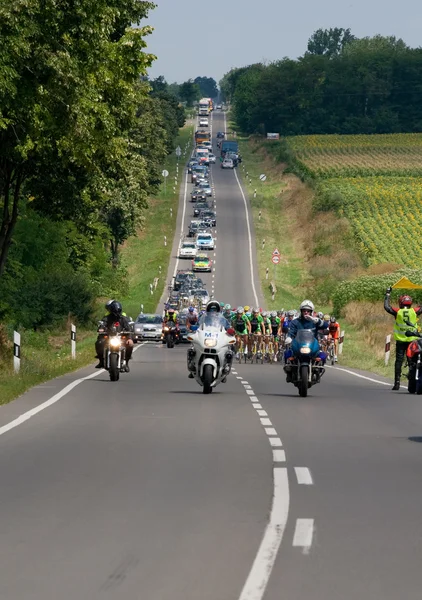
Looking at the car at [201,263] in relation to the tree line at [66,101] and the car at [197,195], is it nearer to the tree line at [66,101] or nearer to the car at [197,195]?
the car at [197,195]

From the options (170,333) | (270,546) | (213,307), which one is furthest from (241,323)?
(270,546)

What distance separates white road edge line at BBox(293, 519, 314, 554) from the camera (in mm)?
8719

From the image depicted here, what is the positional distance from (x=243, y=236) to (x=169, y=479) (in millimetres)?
103335

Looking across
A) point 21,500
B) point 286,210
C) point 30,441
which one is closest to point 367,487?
point 21,500

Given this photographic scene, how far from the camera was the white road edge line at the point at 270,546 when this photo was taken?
7.33m

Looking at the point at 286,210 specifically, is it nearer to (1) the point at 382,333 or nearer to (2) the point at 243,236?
(2) the point at 243,236

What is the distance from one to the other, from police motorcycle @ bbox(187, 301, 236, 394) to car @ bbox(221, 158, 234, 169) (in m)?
138

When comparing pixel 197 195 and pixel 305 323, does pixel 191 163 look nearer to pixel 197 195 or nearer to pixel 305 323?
pixel 197 195

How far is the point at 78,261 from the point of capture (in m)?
71.4

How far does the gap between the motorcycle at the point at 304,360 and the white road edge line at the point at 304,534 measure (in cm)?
1460

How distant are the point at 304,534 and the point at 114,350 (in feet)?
60.4

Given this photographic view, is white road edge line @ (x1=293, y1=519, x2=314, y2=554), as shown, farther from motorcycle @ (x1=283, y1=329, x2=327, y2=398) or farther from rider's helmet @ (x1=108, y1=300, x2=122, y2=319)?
rider's helmet @ (x1=108, y1=300, x2=122, y2=319)

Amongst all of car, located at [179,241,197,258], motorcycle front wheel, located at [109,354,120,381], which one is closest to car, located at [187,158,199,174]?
car, located at [179,241,197,258]

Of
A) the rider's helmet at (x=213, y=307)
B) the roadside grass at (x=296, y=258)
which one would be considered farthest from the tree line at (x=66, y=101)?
the roadside grass at (x=296, y=258)
